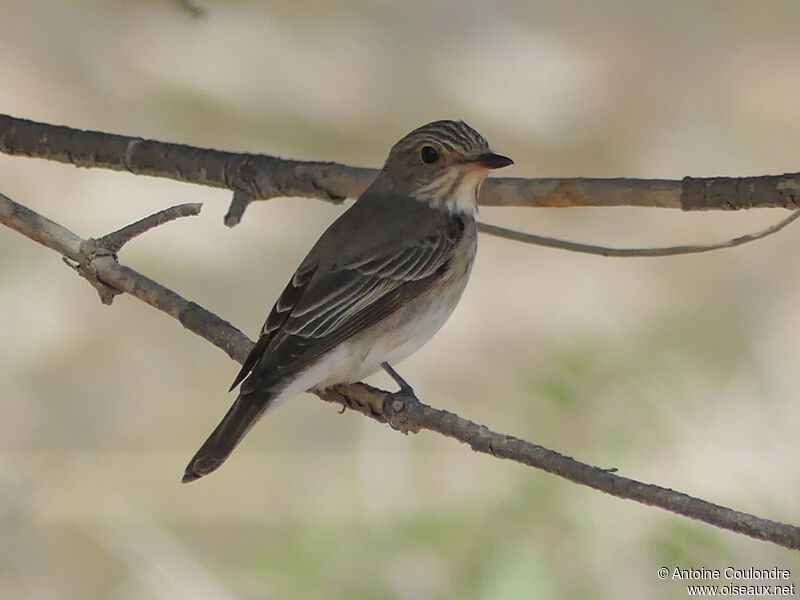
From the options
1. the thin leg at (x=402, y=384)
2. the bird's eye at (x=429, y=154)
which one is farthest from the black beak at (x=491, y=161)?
the thin leg at (x=402, y=384)

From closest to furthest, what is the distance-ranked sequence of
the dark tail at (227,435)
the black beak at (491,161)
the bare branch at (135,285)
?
the dark tail at (227,435) < the bare branch at (135,285) < the black beak at (491,161)

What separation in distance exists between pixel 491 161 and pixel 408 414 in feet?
3.96

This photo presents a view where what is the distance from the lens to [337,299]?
4.06 m

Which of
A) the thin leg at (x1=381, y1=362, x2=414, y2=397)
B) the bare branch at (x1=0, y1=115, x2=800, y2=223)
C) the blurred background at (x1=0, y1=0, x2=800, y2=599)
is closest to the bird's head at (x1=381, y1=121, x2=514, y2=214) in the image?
the bare branch at (x1=0, y1=115, x2=800, y2=223)

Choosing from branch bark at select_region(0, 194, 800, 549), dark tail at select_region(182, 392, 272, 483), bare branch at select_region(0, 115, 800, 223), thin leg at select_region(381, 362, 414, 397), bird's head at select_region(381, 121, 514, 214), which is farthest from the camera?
bird's head at select_region(381, 121, 514, 214)

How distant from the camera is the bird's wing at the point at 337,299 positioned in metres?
3.84

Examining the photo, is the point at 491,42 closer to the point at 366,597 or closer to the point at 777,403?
the point at 777,403

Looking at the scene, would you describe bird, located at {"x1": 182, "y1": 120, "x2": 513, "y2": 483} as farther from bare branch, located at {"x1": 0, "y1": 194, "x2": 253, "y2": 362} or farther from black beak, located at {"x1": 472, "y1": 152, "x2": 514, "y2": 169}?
bare branch, located at {"x1": 0, "y1": 194, "x2": 253, "y2": 362}

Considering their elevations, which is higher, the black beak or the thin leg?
the black beak

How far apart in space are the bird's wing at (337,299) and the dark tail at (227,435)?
56mm

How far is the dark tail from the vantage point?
3.62 m

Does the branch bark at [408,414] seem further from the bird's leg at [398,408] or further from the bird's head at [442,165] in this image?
the bird's head at [442,165]

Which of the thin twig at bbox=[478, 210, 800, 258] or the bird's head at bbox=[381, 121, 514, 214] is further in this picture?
the bird's head at bbox=[381, 121, 514, 214]

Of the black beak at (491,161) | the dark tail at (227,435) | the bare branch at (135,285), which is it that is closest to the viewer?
the dark tail at (227,435)
